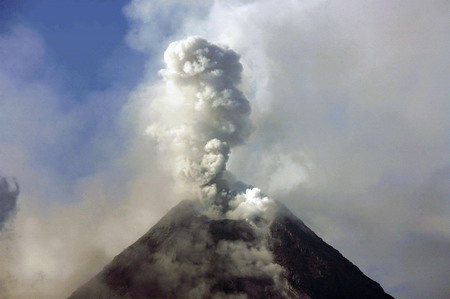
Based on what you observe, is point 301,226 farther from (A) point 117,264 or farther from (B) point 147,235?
(A) point 117,264

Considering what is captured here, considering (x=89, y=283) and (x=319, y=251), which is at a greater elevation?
(x=89, y=283)

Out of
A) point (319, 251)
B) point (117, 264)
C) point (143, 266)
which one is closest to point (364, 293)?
point (319, 251)

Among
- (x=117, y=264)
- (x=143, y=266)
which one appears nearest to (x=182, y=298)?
(x=143, y=266)

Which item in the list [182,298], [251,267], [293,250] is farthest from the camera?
[293,250]

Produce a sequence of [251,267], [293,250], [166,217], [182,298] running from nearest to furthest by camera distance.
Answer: [182,298] < [251,267] < [293,250] < [166,217]

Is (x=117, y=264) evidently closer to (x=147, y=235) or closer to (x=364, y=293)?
(x=147, y=235)

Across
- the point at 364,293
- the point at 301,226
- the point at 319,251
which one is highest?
the point at 301,226

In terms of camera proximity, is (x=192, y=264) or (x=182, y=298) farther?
(x=192, y=264)
